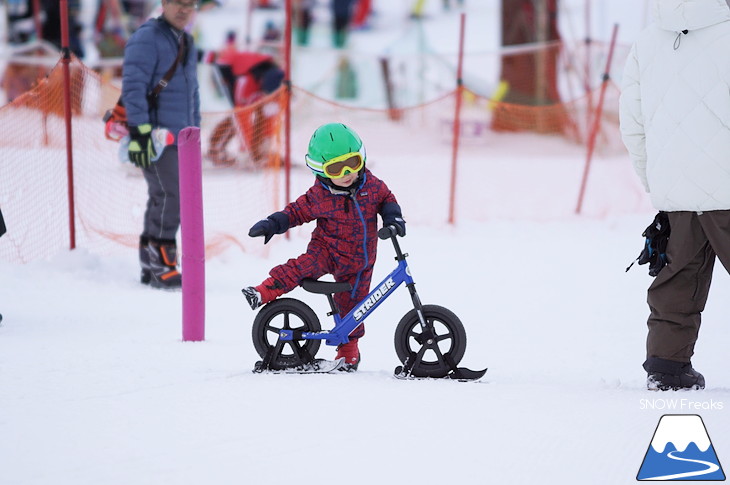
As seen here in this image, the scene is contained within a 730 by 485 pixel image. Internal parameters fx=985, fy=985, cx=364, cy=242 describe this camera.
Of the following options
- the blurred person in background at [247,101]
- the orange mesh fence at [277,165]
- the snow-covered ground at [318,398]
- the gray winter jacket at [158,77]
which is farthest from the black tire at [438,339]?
the blurred person in background at [247,101]

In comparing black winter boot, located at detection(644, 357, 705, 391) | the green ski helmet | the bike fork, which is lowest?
black winter boot, located at detection(644, 357, 705, 391)

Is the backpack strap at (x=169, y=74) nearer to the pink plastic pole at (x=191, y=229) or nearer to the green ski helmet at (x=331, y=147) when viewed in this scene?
the pink plastic pole at (x=191, y=229)

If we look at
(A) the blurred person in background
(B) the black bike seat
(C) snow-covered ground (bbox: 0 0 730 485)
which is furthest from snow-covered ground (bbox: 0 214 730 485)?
(A) the blurred person in background

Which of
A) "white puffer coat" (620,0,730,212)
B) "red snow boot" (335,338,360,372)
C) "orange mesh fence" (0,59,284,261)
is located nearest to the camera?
"white puffer coat" (620,0,730,212)

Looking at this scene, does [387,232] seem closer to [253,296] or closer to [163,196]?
[253,296]

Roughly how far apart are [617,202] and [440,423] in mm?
7124

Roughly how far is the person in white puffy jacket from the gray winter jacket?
3.31 meters

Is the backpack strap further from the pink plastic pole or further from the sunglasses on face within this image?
the pink plastic pole

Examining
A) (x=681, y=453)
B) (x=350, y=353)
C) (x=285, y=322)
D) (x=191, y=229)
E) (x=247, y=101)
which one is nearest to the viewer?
(x=681, y=453)

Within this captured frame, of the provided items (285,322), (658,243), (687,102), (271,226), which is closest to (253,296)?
(285,322)

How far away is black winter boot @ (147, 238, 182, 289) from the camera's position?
6.64 m

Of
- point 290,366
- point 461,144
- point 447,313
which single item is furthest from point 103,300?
point 461,144

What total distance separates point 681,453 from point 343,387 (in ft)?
4.36

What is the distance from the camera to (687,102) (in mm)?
3984
